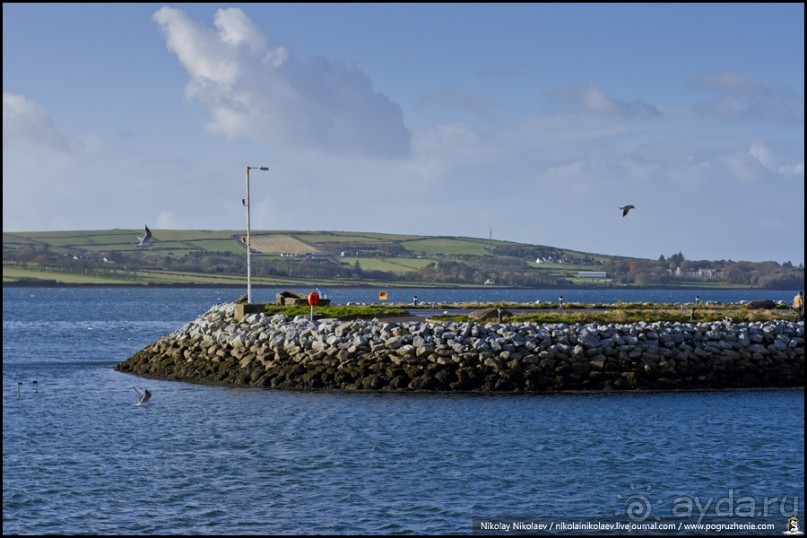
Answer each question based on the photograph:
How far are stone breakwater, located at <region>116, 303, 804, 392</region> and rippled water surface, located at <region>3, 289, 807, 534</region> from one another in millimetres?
960

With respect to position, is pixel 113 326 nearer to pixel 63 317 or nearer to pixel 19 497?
pixel 63 317

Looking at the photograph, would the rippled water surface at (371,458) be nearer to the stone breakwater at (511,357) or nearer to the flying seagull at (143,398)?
the flying seagull at (143,398)

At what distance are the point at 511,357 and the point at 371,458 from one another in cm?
1083

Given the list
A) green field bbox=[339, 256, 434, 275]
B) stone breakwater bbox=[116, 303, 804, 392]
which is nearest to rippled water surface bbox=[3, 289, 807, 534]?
stone breakwater bbox=[116, 303, 804, 392]

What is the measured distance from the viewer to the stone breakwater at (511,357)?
33188 millimetres

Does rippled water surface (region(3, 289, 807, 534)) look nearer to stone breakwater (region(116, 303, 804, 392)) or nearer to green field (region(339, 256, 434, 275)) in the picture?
stone breakwater (region(116, 303, 804, 392))

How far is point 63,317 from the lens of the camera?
9606 centimetres

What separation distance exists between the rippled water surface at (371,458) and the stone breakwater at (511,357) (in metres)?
0.96

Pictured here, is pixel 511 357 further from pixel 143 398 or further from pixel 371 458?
pixel 143 398

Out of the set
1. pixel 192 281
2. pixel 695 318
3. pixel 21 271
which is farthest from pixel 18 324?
pixel 21 271

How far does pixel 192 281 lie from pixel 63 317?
270ft

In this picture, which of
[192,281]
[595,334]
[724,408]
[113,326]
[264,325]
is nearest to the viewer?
[724,408]

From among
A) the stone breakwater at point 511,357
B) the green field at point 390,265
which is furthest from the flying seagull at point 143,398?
the green field at point 390,265

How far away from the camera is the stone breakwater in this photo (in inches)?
1307
